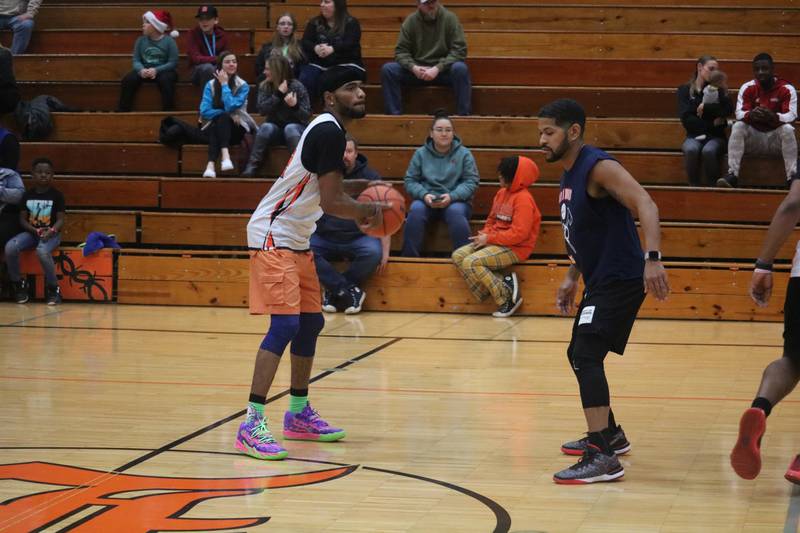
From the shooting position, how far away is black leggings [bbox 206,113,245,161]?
11758 millimetres

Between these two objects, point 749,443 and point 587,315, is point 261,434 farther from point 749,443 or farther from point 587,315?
point 749,443

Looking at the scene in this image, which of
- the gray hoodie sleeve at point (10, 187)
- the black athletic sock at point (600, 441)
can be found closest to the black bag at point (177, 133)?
the gray hoodie sleeve at point (10, 187)

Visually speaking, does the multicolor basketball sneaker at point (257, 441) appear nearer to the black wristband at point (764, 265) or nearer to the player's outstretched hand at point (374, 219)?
the player's outstretched hand at point (374, 219)

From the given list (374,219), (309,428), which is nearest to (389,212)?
(374,219)

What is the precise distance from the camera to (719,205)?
36.0ft

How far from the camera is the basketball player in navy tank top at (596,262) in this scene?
4.98 m

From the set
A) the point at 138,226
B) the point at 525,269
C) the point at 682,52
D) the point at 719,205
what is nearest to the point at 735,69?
the point at 682,52

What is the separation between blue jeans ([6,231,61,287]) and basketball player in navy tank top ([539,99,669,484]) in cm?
691

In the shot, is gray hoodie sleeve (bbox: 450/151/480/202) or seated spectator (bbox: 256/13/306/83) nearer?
gray hoodie sleeve (bbox: 450/151/480/202)

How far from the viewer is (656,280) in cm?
468

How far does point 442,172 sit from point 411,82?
6.39 feet

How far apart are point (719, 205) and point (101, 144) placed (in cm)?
630

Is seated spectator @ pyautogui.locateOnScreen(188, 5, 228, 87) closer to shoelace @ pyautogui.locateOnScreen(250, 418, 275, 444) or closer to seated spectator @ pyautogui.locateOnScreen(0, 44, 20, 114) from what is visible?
seated spectator @ pyautogui.locateOnScreen(0, 44, 20, 114)

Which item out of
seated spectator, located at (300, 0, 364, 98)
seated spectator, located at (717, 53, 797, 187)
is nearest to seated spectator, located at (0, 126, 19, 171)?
seated spectator, located at (300, 0, 364, 98)
